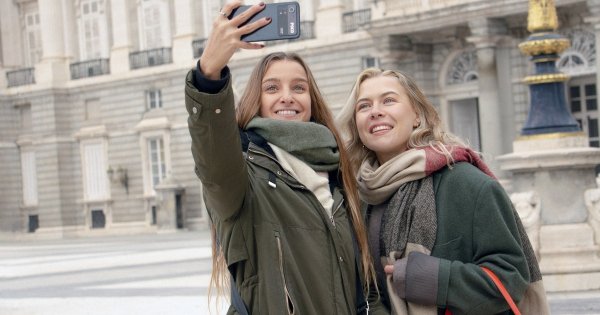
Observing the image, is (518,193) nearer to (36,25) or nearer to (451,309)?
(451,309)

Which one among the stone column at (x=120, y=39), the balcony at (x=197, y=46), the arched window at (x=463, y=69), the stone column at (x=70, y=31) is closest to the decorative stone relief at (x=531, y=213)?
the arched window at (x=463, y=69)

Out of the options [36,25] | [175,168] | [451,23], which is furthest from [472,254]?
[36,25]

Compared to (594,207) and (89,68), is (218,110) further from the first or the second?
(89,68)

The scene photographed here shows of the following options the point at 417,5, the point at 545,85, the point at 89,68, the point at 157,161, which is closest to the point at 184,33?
the point at 157,161

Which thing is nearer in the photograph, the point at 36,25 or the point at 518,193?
the point at 518,193

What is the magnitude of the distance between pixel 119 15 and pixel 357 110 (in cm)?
3857

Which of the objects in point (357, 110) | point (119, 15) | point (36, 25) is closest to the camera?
point (357, 110)

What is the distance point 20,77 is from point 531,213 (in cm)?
3572

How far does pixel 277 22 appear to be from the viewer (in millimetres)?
3045

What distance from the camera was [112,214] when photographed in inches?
1586

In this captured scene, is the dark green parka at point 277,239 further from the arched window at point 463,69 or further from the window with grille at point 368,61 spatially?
the window with grille at point 368,61

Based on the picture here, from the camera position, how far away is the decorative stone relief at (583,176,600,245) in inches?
389

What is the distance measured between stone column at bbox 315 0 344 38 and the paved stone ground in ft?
41.9

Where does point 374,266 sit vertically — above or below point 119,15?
below
